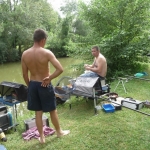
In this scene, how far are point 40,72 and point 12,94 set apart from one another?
1.20 metres

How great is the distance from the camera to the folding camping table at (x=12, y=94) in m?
3.17

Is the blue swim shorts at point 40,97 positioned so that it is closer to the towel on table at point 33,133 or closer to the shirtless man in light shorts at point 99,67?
the towel on table at point 33,133

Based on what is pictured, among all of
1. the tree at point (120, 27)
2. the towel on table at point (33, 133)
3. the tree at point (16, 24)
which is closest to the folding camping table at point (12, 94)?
the towel on table at point (33, 133)

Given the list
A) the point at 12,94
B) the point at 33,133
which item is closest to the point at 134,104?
the point at 33,133

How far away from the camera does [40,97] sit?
2.38 metres

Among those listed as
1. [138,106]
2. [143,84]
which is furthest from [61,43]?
[138,106]

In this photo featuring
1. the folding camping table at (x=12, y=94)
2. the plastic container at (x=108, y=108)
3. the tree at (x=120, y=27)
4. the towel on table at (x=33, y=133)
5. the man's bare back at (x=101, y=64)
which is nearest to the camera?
the towel on table at (x=33, y=133)

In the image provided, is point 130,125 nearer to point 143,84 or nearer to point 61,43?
point 143,84

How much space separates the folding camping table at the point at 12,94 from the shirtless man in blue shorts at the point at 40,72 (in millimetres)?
750

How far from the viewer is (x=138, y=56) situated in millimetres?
7309

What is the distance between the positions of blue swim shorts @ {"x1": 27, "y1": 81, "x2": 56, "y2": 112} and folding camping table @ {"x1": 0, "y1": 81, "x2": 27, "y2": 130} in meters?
0.76

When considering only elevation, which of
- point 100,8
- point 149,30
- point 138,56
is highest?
point 100,8

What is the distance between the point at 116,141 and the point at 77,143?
0.51 m

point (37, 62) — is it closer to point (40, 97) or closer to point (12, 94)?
point (40, 97)
